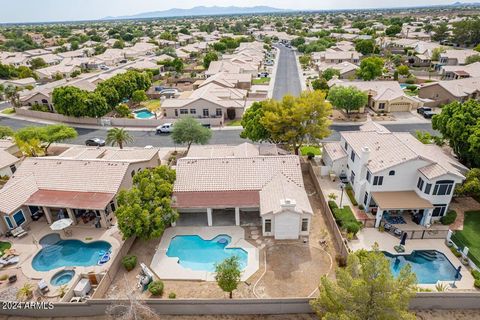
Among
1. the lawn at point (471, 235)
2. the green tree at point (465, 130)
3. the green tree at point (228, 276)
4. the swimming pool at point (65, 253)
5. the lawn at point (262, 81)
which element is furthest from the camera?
the lawn at point (262, 81)

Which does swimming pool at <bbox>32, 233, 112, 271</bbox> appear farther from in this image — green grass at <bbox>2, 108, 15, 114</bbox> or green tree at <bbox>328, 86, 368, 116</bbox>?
green grass at <bbox>2, 108, 15, 114</bbox>

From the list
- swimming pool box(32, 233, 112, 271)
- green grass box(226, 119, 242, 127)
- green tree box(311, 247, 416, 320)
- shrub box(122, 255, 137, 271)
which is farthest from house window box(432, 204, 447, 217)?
green grass box(226, 119, 242, 127)

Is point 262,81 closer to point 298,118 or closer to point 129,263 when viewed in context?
point 298,118

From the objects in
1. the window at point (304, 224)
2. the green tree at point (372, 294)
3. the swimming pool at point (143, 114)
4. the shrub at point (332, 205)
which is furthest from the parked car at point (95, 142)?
the green tree at point (372, 294)

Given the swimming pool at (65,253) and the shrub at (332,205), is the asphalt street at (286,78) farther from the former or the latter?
the swimming pool at (65,253)

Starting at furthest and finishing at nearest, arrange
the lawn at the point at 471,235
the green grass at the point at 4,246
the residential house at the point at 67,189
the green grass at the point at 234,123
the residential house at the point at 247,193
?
1. the green grass at the point at 234,123
2. the residential house at the point at 67,189
3. the green grass at the point at 4,246
4. the residential house at the point at 247,193
5. the lawn at the point at 471,235

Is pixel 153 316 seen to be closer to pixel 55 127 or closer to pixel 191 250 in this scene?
pixel 191 250
